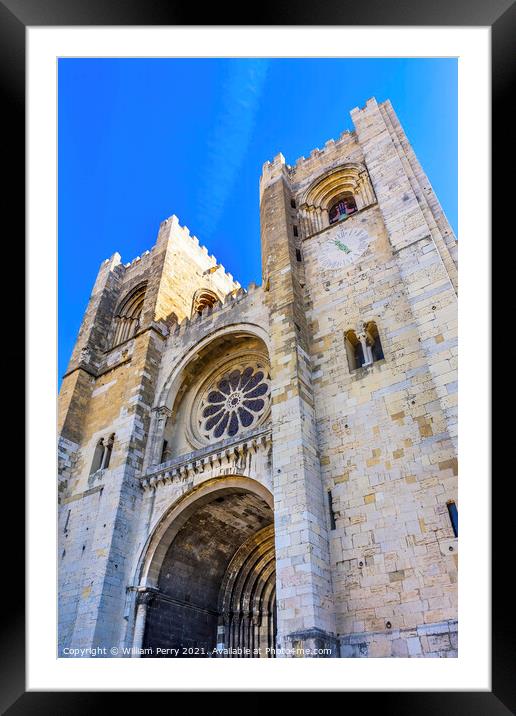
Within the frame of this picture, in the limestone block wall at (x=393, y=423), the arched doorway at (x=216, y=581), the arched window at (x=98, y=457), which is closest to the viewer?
the limestone block wall at (x=393, y=423)

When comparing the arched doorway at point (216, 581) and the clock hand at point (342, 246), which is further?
the clock hand at point (342, 246)

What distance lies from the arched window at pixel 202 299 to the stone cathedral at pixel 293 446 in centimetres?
192

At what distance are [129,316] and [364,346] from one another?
11435 millimetres

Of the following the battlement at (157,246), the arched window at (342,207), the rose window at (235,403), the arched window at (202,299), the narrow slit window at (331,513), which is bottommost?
the narrow slit window at (331,513)

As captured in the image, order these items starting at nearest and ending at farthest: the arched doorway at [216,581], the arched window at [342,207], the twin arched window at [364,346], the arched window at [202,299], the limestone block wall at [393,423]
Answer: the limestone block wall at [393,423], the twin arched window at [364,346], the arched doorway at [216,581], the arched window at [342,207], the arched window at [202,299]

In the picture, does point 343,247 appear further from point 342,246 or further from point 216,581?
point 216,581

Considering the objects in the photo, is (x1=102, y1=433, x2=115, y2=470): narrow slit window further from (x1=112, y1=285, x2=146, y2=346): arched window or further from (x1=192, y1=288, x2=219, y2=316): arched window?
(x1=192, y1=288, x2=219, y2=316): arched window

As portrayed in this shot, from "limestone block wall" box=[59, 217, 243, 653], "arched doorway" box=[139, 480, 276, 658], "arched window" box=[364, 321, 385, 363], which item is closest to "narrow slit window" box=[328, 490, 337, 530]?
"arched doorway" box=[139, 480, 276, 658]

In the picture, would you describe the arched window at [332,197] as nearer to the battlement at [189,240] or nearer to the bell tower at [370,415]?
the bell tower at [370,415]

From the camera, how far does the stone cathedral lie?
743 centimetres

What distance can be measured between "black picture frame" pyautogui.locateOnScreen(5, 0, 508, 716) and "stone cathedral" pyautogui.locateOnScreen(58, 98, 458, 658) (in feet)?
13.9

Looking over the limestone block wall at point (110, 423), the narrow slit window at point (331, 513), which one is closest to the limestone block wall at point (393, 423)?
the narrow slit window at point (331, 513)

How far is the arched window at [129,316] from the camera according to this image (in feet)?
59.0
